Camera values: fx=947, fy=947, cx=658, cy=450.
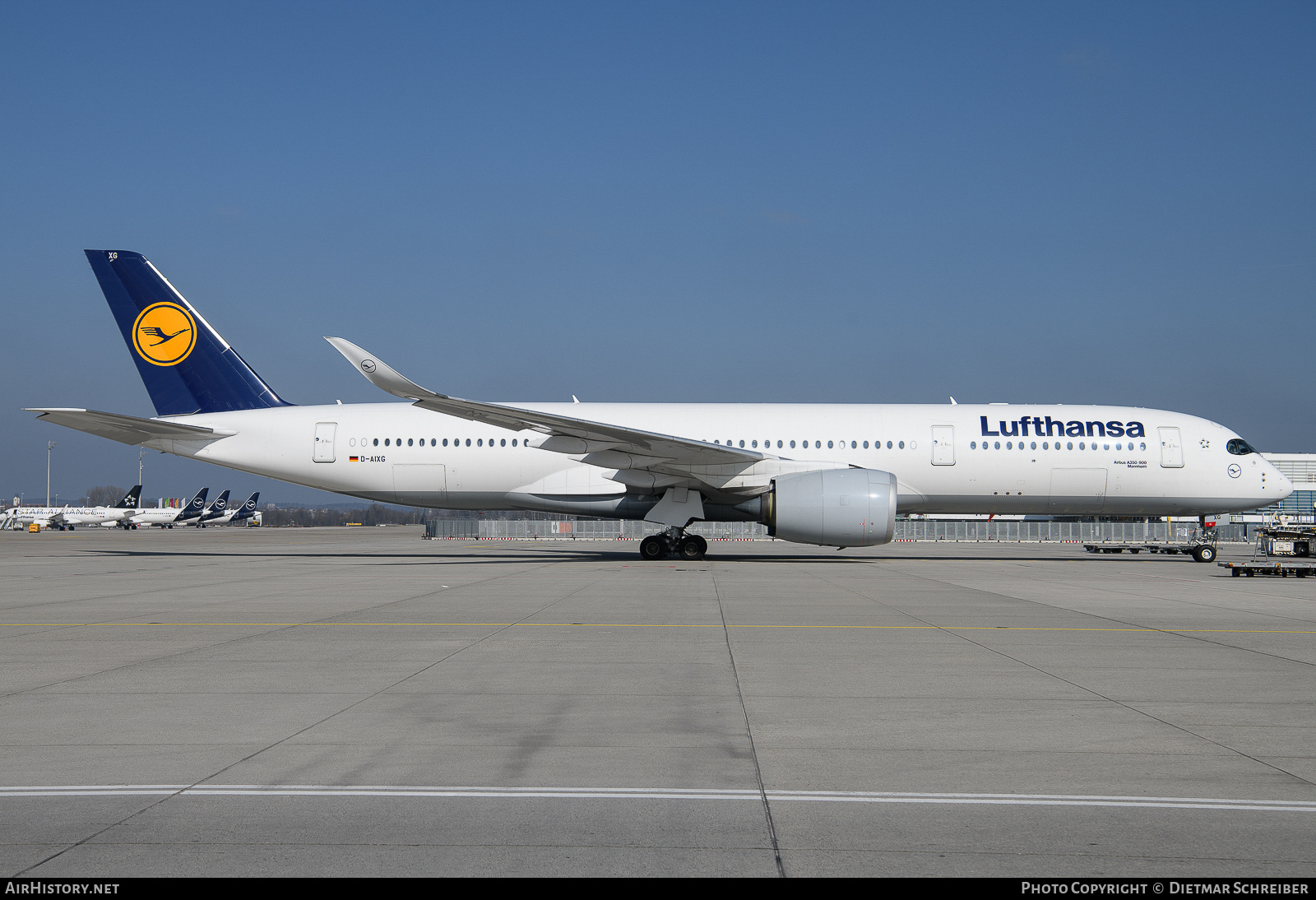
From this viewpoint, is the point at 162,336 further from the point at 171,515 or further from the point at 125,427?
the point at 171,515

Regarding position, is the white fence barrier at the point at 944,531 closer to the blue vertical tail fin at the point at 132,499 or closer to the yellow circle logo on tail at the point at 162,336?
the yellow circle logo on tail at the point at 162,336

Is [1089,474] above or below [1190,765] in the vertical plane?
above

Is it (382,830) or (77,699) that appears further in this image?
(77,699)

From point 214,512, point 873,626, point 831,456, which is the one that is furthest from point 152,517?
point 873,626

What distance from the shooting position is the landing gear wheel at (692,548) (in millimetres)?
21797

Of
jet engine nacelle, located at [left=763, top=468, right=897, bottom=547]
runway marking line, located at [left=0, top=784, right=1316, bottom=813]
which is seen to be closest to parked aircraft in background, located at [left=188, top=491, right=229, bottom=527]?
jet engine nacelle, located at [left=763, top=468, right=897, bottom=547]

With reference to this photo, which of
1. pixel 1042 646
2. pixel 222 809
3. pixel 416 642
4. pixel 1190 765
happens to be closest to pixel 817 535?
pixel 1042 646

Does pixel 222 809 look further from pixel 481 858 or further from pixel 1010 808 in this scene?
pixel 1010 808

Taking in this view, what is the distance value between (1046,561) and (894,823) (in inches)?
863

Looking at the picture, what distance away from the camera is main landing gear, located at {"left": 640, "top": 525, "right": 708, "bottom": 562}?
21.6 metres

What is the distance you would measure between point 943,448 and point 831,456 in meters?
2.61

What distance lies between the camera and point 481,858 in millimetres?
3154

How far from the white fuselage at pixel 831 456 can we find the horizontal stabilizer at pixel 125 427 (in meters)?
0.28

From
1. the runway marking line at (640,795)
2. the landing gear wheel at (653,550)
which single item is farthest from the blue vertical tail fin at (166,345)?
the runway marking line at (640,795)
